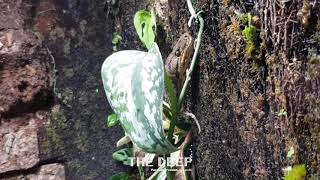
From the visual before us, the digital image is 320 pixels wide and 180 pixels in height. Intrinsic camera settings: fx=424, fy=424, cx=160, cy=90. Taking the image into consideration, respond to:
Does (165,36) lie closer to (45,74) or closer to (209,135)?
(209,135)

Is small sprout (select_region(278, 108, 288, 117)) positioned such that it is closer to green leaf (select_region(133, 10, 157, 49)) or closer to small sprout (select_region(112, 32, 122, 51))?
green leaf (select_region(133, 10, 157, 49))

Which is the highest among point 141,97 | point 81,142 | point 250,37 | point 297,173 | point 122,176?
point 250,37

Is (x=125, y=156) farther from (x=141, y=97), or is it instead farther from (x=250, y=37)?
(x=250, y=37)

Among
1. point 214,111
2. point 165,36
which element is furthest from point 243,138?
point 165,36

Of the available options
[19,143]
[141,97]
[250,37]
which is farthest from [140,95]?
[19,143]

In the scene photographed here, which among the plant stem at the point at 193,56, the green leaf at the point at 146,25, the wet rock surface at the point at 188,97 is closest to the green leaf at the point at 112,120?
the wet rock surface at the point at 188,97

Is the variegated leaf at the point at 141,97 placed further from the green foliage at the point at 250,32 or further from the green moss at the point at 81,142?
the green moss at the point at 81,142
